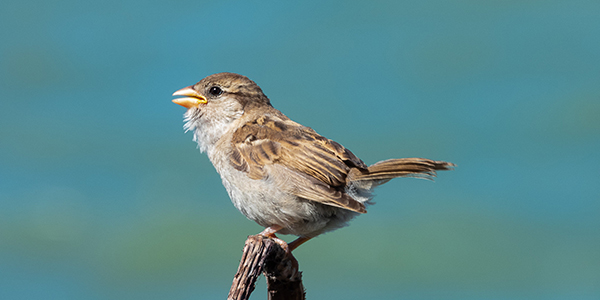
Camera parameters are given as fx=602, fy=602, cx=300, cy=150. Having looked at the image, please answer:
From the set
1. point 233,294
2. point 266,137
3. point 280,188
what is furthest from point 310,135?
point 233,294

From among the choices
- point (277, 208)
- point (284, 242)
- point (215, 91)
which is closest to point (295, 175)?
point (277, 208)

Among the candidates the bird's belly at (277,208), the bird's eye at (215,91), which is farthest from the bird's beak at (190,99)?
the bird's belly at (277,208)

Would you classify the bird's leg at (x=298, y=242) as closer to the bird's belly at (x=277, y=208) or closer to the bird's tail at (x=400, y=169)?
the bird's belly at (x=277, y=208)

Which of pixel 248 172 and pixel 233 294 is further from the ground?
Result: pixel 248 172

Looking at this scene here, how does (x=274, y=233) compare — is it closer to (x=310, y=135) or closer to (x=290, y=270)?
(x=290, y=270)

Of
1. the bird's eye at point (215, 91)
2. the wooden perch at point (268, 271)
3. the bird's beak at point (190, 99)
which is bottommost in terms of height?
the wooden perch at point (268, 271)

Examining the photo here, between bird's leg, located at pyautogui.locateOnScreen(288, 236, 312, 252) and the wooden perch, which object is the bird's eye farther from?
the wooden perch

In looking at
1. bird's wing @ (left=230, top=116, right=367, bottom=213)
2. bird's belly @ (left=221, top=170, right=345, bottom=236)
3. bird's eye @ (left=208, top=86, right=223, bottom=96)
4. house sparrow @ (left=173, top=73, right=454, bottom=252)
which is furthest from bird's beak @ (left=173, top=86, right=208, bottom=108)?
bird's belly @ (left=221, top=170, right=345, bottom=236)
